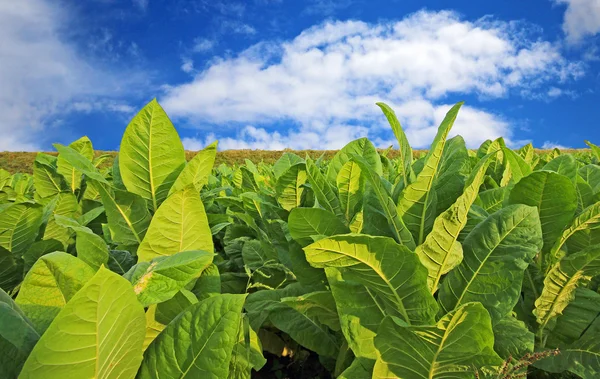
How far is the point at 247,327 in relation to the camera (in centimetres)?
154

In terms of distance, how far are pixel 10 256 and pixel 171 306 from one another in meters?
1.04

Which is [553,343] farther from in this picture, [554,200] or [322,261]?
[322,261]

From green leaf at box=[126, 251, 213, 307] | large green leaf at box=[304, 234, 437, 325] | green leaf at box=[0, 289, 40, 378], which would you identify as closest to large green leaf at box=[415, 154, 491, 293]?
large green leaf at box=[304, 234, 437, 325]

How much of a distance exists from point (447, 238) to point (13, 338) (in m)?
1.04

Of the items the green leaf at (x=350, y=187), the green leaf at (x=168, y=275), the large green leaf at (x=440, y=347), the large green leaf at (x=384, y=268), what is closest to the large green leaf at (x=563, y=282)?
the large green leaf at (x=440, y=347)

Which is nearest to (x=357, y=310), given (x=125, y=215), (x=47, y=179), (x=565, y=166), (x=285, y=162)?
(x=125, y=215)

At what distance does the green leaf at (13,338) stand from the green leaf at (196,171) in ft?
2.61

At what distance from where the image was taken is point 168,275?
1.13 metres

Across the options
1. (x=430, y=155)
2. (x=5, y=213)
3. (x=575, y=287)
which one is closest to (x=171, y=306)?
(x=430, y=155)

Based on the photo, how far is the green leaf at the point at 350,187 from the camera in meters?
1.77

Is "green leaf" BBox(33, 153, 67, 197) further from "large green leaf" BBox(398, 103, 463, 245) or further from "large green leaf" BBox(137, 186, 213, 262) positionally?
"large green leaf" BBox(398, 103, 463, 245)

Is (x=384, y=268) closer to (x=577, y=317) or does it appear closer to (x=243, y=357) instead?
(x=243, y=357)

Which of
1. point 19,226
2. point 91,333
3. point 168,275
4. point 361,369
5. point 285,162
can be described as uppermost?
point 285,162

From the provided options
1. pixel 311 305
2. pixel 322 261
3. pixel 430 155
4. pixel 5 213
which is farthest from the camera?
pixel 5 213
